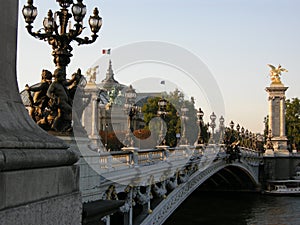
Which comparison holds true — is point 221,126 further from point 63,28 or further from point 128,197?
point 63,28

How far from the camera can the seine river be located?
92.7 feet

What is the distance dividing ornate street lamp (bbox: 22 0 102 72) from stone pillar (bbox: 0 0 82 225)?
5.26 metres

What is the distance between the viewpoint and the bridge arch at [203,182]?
711 inches

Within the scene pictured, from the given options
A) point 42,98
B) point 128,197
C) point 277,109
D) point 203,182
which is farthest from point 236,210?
point 42,98

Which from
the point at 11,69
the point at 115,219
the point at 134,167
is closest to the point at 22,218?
the point at 11,69

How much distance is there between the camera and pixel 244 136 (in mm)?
49812

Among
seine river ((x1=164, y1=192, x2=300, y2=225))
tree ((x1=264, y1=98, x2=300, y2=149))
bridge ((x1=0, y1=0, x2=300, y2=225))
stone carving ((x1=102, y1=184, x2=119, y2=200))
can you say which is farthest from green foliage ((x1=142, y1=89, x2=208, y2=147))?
stone carving ((x1=102, y1=184, x2=119, y2=200))

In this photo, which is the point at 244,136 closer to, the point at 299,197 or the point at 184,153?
the point at 299,197

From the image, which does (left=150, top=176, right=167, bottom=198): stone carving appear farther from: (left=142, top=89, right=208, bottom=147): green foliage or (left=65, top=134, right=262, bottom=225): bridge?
(left=142, top=89, right=208, bottom=147): green foliage

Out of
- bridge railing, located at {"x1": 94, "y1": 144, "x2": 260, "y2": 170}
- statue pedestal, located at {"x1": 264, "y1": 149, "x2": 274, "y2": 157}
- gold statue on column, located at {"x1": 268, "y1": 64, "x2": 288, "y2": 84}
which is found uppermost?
gold statue on column, located at {"x1": 268, "y1": 64, "x2": 288, "y2": 84}

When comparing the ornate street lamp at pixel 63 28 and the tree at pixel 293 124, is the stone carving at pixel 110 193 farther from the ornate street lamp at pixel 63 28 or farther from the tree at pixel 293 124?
the tree at pixel 293 124

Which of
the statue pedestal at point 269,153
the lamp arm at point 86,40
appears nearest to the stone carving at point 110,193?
the lamp arm at point 86,40

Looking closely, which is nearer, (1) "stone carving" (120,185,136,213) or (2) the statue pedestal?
(1) "stone carving" (120,185,136,213)

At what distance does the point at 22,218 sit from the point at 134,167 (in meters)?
10.5
